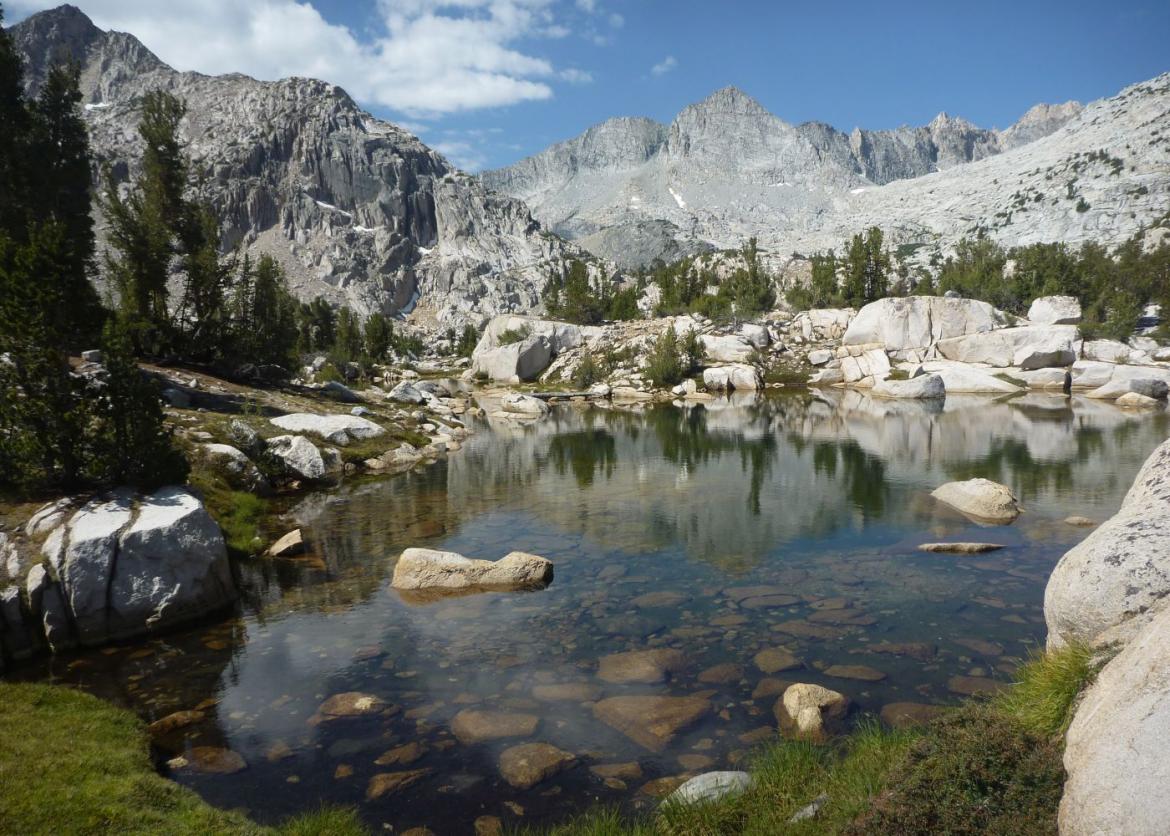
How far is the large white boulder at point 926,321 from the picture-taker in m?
96.0

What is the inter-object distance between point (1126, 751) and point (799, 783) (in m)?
4.59

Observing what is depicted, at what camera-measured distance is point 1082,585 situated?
9.32m

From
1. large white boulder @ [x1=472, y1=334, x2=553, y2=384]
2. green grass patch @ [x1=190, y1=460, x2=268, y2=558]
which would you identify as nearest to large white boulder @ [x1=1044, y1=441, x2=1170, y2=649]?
green grass patch @ [x1=190, y1=460, x2=268, y2=558]

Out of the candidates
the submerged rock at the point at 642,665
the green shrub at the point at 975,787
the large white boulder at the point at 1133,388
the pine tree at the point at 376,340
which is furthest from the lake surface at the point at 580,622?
the pine tree at the point at 376,340

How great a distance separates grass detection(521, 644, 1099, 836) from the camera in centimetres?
650

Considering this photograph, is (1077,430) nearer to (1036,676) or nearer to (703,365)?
(1036,676)

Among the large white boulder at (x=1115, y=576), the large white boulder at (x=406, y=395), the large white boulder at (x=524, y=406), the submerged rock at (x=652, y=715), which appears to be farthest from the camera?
the large white boulder at (x=524, y=406)

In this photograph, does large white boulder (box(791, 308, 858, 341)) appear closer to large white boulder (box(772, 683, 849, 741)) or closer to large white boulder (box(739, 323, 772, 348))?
large white boulder (box(739, 323, 772, 348))

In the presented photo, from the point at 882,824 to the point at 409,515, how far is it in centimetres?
2550

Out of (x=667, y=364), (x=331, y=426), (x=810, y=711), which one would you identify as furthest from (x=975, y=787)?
(x=667, y=364)

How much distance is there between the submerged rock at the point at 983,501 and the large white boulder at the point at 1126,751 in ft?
72.0

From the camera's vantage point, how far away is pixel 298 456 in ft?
113

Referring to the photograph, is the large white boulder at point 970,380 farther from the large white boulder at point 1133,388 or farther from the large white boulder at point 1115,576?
the large white boulder at point 1115,576

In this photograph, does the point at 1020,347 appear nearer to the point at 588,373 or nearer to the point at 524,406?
the point at 588,373
